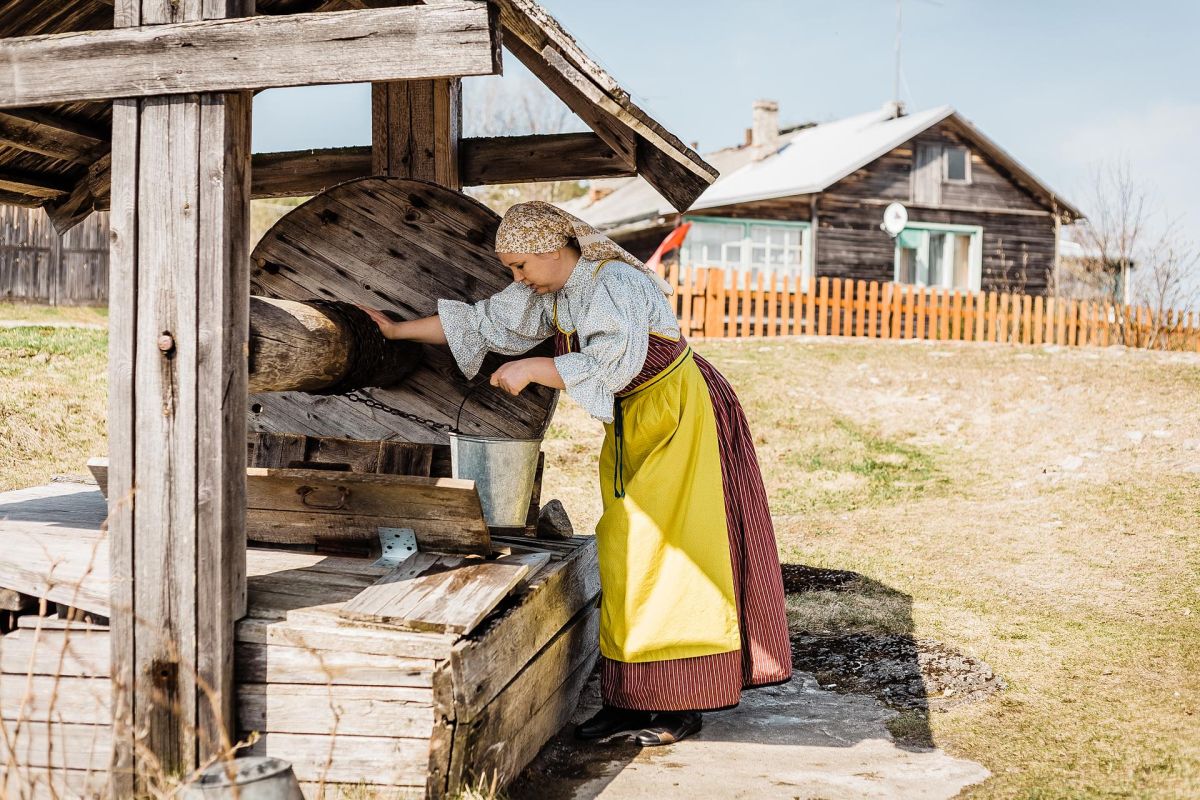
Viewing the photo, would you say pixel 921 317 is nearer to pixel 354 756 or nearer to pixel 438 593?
pixel 438 593

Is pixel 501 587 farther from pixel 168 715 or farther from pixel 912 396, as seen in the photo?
pixel 912 396

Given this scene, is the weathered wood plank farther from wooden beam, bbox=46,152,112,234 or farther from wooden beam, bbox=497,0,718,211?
wooden beam, bbox=46,152,112,234

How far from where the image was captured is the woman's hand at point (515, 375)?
334 centimetres

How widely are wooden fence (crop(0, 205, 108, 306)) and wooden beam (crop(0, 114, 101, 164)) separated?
40.4ft

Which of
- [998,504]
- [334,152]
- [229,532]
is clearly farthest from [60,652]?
[998,504]

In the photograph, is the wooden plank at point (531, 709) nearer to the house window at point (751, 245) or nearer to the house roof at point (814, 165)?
the house roof at point (814, 165)

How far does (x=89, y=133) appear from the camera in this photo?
461 cm

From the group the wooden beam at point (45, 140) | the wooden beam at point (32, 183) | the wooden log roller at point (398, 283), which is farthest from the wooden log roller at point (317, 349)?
the wooden beam at point (32, 183)

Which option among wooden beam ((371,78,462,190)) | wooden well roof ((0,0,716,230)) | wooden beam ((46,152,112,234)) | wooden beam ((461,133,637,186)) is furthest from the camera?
wooden beam ((46,152,112,234))

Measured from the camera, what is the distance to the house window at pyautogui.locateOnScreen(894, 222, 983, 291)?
22.9m

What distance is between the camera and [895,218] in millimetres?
22281

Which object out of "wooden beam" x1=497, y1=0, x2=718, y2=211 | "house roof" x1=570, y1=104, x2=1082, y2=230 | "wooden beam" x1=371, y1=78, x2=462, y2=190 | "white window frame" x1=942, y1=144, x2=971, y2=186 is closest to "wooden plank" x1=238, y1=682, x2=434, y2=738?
"wooden beam" x1=497, y1=0, x2=718, y2=211

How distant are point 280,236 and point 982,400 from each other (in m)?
8.68

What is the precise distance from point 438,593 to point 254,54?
1.49 m
